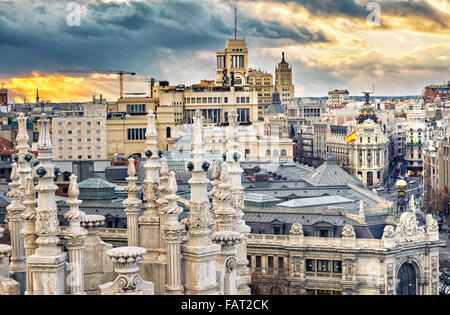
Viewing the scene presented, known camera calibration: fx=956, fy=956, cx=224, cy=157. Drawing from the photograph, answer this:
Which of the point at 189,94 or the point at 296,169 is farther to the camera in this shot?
the point at 189,94

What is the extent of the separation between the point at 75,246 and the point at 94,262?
6.85ft

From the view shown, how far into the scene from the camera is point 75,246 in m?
18.7

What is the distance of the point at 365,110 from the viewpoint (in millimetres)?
141000

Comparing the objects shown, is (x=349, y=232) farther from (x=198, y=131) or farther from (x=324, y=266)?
(x=198, y=131)

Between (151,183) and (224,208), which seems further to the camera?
(151,183)

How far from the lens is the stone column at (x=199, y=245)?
1902cm

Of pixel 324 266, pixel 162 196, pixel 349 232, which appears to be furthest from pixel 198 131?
pixel 324 266

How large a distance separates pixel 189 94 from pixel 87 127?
28608mm

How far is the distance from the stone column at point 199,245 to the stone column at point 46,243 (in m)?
2.57

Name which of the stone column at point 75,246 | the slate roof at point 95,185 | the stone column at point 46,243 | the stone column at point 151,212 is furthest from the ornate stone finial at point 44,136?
the slate roof at point 95,185

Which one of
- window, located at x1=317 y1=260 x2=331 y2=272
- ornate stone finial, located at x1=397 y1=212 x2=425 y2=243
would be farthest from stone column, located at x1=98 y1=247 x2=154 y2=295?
ornate stone finial, located at x1=397 y1=212 x2=425 y2=243
